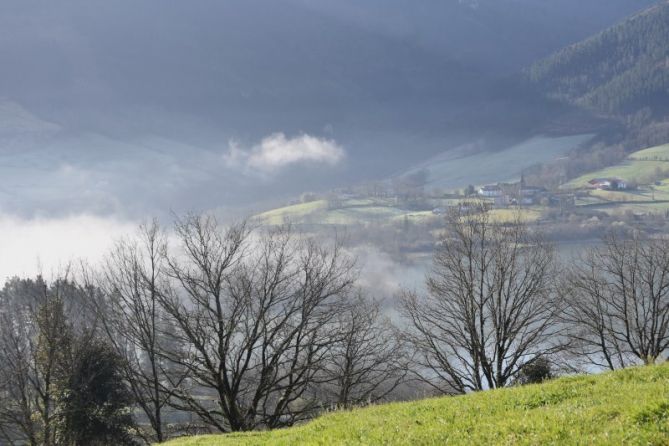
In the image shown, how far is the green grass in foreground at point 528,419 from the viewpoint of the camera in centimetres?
843

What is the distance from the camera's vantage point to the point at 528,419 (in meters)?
9.45

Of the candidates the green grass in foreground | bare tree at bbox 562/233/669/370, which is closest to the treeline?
bare tree at bbox 562/233/669/370

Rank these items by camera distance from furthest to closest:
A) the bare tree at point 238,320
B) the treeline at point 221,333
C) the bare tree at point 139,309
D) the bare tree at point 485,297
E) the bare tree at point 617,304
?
the bare tree at point 617,304
the bare tree at point 485,297
the bare tree at point 139,309
the treeline at point 221,333
the bare tree at point 238,320

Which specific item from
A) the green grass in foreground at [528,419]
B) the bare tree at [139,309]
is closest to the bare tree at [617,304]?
the green grass in foreground at [528,419]

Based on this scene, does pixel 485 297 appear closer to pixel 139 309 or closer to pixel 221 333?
pixel 221 333

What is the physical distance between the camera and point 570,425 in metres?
8.77

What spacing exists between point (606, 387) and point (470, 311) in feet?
56.2

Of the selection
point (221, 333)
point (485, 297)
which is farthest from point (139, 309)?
point (485, 297)

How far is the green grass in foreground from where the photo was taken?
8430 millimetres

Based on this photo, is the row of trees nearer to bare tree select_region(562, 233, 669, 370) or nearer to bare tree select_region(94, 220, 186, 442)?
bare tree select_region(94, 220, 186, 442)

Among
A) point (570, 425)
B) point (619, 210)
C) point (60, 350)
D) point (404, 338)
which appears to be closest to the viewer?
point (570, 425)

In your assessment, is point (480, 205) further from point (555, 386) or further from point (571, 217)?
point (571, 217)

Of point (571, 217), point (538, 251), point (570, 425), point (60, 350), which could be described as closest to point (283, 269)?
point (60, 350)

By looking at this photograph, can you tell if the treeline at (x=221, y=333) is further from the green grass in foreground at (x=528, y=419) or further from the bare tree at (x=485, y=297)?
the green grass in foreground at (x=528, y=419)
